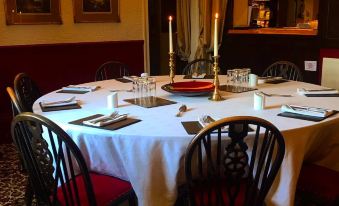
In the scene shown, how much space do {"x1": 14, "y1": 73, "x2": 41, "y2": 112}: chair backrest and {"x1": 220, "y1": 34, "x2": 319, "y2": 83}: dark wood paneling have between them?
2881mm

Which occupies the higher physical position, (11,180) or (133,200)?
(133,200)

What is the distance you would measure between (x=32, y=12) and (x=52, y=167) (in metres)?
2.76

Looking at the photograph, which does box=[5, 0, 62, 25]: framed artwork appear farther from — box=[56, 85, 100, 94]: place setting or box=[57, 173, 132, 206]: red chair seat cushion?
box=[57, 173, 132, 206]: red chair seat cushion

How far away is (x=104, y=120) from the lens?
194 centimetres

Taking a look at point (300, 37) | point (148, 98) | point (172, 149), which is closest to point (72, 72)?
point (148, 98)

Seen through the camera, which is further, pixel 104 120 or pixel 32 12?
pixel 32 12

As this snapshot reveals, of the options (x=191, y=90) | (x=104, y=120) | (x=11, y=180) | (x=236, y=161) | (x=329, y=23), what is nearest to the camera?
(x=236, y=161)

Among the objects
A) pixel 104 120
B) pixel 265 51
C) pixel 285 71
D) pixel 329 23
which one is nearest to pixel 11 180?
pixel 104 120

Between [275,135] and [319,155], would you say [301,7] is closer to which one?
[319,155]

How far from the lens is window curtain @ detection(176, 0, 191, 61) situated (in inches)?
203

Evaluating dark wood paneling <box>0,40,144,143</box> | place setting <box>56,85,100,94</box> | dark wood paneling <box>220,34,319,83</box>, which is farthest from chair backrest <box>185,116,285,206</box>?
dark wood paneling <box>0,40,144,143</box>

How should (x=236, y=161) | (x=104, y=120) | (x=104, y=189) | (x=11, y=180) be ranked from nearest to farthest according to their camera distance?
1. (x=236, y=161)
2. (x=104, y=189)
3. (x=104, y=120)
4. (x=11, y=180)

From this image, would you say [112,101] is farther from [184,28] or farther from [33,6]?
[184,28]

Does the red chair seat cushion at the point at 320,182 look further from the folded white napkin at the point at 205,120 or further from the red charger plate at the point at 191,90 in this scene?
the red charger plate at the point at 191,90
